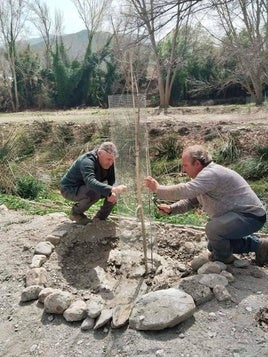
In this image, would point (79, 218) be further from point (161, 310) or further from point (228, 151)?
point (228, 151)

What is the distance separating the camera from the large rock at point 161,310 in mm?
2486

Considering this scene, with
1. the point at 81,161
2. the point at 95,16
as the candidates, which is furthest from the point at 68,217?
the point at 95,16

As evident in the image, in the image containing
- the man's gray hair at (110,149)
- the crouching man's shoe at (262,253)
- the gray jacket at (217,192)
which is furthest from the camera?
the man's gray hair at (110,149)

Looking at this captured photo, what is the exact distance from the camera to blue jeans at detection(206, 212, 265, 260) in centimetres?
307

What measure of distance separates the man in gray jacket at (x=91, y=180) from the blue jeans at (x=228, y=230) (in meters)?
1.00

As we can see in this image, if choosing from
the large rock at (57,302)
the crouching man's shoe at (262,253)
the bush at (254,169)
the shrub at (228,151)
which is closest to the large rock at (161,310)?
the large rock at (57,302)

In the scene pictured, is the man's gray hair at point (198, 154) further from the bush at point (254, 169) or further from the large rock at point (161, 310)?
the bush at point (254, 169)

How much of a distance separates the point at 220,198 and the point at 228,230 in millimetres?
253

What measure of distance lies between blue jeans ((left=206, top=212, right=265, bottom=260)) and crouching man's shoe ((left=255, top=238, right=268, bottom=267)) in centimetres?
15

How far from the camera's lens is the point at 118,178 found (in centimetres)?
390

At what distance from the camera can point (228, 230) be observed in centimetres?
308

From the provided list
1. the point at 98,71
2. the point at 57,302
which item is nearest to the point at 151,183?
the point at 57,302

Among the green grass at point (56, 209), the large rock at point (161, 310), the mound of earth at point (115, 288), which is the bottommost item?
the green grass at point (56, 209)

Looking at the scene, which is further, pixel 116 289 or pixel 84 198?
pixel 84 198
